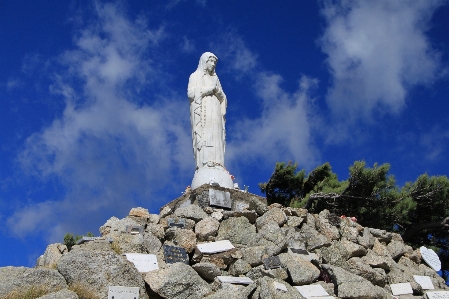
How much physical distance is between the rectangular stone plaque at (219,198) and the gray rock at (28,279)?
162 inches

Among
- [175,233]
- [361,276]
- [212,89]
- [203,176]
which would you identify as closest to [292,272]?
[361,276]

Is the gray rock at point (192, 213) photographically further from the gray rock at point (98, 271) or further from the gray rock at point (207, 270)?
the gray rock at point (98, 271)

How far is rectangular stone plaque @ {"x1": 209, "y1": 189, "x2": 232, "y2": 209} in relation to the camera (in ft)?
34.5

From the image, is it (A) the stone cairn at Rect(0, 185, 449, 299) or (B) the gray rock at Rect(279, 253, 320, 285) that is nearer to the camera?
(A) the stone cairn at Rect(0, 185, 449, 299)

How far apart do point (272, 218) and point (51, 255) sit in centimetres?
387

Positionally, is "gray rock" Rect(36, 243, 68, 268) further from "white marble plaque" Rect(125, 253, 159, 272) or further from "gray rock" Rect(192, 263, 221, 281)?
"gray rock" Rect(192, 263, 221, 281)

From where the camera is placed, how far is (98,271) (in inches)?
280

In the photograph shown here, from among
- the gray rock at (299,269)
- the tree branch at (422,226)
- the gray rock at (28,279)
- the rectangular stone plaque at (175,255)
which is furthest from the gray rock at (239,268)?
the tree branch at (422,226)

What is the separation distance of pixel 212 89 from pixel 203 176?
223 centimetres

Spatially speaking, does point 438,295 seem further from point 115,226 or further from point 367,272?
point 115,226

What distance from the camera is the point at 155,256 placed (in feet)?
27.3

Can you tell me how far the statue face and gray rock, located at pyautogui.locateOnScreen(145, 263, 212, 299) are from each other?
6.28 metres

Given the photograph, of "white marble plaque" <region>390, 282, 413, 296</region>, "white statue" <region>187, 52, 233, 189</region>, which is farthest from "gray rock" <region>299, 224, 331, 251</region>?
"white statue" <region>187, 52, 233, 189</region>

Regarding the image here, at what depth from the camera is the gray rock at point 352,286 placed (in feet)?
26.3
